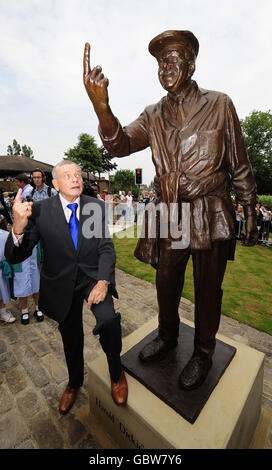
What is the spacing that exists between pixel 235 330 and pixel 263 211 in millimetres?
8089

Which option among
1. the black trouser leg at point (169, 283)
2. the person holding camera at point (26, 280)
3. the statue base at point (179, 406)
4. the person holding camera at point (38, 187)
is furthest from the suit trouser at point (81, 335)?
the person holding camera at point (38, 187)

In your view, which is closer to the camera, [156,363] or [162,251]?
[162,251]

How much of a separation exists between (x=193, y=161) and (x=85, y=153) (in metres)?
35.9

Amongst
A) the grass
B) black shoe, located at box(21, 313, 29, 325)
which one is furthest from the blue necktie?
the grass

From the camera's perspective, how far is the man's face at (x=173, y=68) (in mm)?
1477

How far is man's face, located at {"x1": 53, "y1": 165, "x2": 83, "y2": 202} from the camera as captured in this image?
6.04 ft

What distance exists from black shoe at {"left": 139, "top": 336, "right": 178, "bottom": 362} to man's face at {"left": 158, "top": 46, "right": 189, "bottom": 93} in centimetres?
205

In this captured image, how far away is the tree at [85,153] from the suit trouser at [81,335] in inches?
1382

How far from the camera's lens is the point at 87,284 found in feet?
6.33

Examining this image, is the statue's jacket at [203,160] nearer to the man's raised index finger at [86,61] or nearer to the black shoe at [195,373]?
the man's raised index finger at [86,61]

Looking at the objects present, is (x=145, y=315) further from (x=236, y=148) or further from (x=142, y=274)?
(x=236, y=148)
